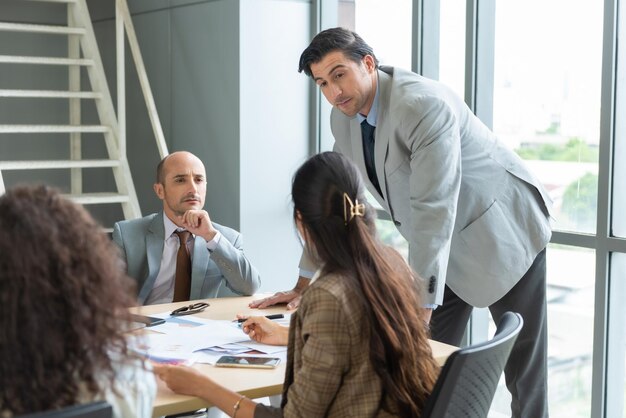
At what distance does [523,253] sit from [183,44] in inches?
111

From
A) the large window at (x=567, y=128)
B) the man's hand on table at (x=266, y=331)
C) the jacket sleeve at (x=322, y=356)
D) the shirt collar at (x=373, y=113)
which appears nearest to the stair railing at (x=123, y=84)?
the large window at (x=567, y=128)

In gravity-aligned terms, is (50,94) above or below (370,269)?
above

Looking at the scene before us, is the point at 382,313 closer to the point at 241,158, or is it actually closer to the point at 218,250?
the point at 218,250

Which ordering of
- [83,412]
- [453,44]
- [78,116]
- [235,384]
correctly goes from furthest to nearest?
[78,116]
[453,44]
[235,384]
[83,412]

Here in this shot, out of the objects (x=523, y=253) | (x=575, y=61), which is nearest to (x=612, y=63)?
(x=575, y=61)

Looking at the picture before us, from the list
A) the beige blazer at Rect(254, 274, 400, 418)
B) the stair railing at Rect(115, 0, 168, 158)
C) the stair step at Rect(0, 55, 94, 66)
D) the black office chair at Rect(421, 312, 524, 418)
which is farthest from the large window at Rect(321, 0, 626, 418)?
the stair step at Rect(0, 55, 94, 66)

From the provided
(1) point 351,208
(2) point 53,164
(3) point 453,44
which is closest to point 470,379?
(1) point 351,208

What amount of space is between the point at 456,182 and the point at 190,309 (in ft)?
2.86

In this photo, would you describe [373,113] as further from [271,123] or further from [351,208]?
[271,123]

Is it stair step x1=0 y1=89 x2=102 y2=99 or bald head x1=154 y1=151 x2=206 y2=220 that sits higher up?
stair step x1=0 y1=89 x2=102 y2=99

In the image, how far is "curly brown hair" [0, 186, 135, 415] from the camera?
4.46 ft

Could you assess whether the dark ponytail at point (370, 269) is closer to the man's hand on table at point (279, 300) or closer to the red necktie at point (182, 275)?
the man's hand on table at point (279, 300)

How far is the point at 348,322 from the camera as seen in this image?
1.78 meters

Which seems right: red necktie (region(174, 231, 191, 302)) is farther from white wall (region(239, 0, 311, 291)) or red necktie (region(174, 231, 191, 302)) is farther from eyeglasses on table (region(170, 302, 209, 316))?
white wall (region(239, 0, 311, 291))
